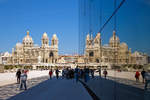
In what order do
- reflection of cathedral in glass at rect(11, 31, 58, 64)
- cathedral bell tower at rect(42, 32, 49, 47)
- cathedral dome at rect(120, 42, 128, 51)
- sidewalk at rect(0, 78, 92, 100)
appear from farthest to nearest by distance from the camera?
cathedral bell tower at rect(42, 32, 49, 47), reflection of cathedral in glass at rect(11, 31, 58, 64), sidewalk at rect(0, 78, 92, 100), cathedral dome at rect(120, 42, 128, 51)

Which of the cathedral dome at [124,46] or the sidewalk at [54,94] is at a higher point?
the cathedral dome at [124,46]

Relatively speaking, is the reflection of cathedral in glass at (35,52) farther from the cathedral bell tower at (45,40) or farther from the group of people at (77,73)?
the group of people at (77,73)

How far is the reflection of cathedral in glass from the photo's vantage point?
4636 inches

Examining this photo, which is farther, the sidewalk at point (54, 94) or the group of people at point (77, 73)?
the group of people at point (77, 73)

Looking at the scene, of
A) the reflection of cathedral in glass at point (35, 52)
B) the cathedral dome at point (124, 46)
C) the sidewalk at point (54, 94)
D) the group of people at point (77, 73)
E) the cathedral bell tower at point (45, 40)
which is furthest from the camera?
the cathedral bell tower at point (45, 40)

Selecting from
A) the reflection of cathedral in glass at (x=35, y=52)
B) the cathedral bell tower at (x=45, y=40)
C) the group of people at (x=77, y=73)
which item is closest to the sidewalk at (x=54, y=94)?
the group of people at (x=77, y=73)

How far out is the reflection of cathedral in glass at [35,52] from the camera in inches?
4636

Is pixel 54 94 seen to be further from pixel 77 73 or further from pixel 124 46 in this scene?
pixel 77 73

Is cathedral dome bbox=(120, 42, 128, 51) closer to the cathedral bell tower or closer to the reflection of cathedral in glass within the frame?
the reflection of cathedral in glass

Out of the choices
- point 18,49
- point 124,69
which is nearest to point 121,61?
point 124,69

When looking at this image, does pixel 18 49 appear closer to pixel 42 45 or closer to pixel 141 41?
pixel 42 45

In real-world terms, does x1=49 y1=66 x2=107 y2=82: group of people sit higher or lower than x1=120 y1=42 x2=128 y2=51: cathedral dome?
lower

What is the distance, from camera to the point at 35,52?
120500 millimetres

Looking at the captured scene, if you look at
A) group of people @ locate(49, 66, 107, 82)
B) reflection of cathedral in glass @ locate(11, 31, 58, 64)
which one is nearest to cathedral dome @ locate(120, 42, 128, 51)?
group of people @ locate(49, 66, 107, 82)
